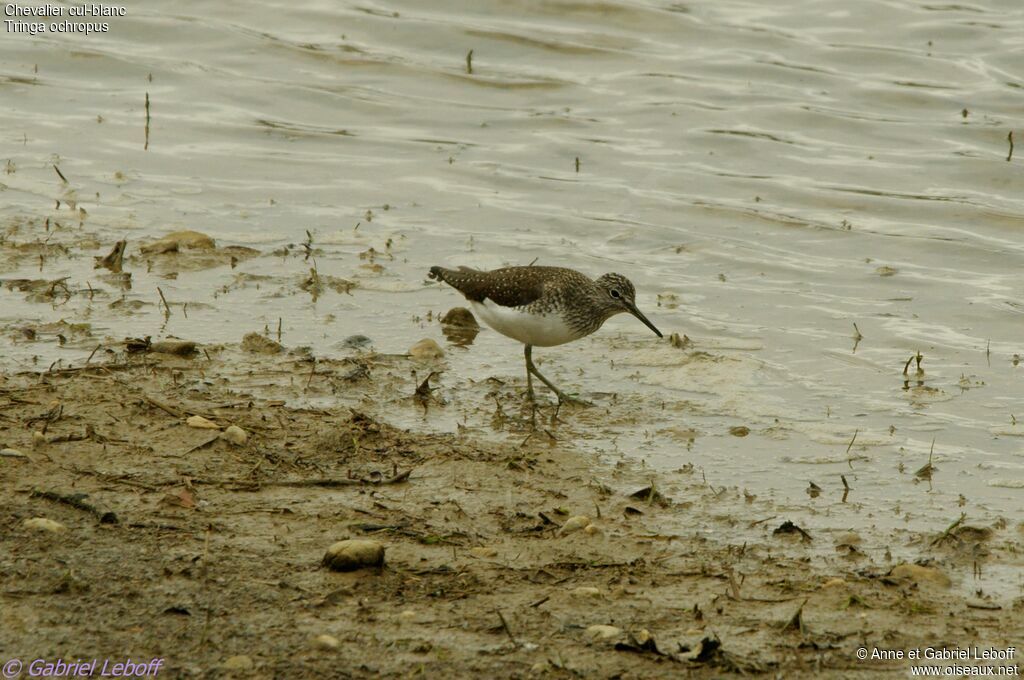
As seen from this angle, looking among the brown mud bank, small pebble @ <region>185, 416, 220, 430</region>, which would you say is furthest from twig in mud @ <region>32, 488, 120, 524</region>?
small pebble @ <region>185, 416, 220, 430</region>

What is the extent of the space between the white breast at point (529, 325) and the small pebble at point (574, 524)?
2.30 metres

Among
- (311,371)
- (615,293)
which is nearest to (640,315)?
(615,293)

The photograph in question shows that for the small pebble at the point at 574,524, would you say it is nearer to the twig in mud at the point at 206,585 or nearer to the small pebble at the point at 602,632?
the small pebble at the point at 602,632

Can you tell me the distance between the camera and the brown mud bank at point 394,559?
435 centimetres

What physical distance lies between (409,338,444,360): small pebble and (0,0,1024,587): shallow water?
12cm

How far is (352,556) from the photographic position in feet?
16.0

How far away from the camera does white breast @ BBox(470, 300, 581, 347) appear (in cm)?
782

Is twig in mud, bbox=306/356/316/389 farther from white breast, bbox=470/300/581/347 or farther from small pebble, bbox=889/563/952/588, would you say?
small pebble, bbox=889/563/952/588

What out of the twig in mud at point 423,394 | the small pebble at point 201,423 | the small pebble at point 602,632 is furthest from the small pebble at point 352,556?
the twig in mud at point 423,394

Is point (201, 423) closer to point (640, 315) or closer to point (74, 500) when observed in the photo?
point (74, 500)

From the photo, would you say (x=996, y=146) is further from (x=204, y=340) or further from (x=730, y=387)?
(x=204, y=340)

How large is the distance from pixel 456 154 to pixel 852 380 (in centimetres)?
588

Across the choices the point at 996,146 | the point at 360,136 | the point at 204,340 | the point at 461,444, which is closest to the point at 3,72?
the point at 360,136

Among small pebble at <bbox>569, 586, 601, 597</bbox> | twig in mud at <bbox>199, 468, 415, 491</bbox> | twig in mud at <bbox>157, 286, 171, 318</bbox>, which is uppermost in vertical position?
twig in mud at <bbox>157, 286, 171, 318</bbox>
